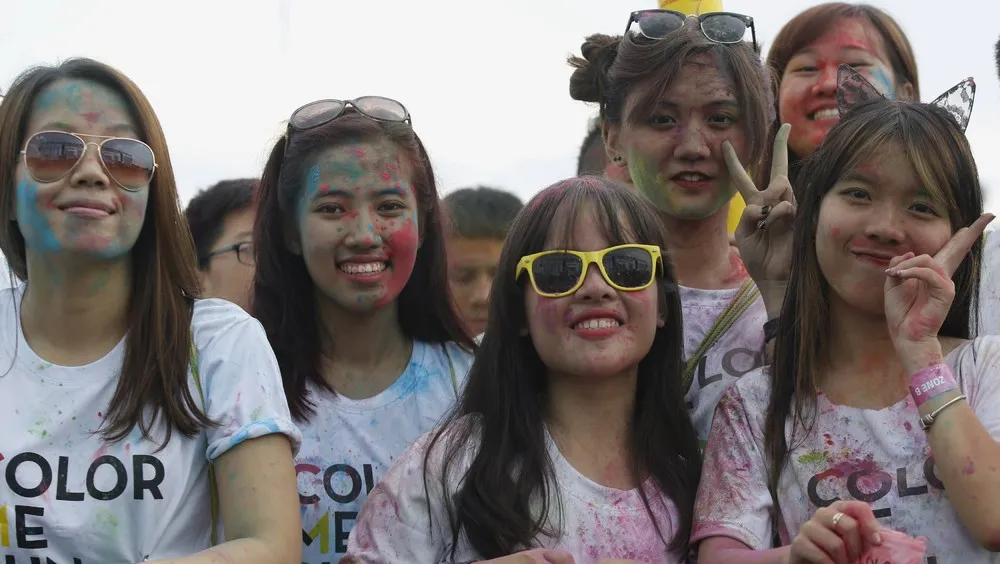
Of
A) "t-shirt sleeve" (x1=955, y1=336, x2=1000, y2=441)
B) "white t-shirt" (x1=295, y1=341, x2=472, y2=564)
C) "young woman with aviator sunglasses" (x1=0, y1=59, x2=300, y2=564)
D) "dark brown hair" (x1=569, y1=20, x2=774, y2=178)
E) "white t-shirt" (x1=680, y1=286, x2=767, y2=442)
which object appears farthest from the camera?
"dark brown hair" (x1=569, y1=20, x2=774, y2=178)

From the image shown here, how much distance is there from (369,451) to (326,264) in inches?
25.1

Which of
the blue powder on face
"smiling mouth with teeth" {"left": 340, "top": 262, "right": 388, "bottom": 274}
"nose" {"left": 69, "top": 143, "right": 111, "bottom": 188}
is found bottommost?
"smiling mouth with teeth" {"left": 340, "top": 262, "right": 388, "bottom": 274}

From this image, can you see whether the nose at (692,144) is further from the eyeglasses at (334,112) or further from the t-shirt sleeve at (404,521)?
the t-shirt sleeve at (404,521)

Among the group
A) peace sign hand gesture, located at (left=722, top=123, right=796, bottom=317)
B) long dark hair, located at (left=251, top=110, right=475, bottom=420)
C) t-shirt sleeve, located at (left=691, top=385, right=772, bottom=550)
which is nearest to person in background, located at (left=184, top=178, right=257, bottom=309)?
long dark hair, located at (left=251, top=110, right=475, bottom=420)

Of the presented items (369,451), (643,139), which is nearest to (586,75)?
(643,139)

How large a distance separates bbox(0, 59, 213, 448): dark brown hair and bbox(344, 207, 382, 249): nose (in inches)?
25.9

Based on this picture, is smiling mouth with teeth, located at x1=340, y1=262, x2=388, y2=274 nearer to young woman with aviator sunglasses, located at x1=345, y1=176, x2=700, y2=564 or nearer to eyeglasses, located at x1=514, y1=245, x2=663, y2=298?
young woman with aviator sunglasses, located at x1=345, y1=176, x2=700, y2=564

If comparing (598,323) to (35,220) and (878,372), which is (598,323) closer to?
(878,372)

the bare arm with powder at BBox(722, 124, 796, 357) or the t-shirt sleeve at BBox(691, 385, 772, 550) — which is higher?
the bare arm with powder at BBox(722, 124, 796, 357)

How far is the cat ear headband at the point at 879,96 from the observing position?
3.77 metres

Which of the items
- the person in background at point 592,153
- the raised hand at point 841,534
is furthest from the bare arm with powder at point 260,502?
the person in background at point 592,153

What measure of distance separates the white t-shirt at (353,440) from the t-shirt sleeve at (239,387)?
1.72 feet

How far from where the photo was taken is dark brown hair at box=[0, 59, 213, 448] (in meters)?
3.40

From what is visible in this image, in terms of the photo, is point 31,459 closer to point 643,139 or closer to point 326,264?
point 326,264
